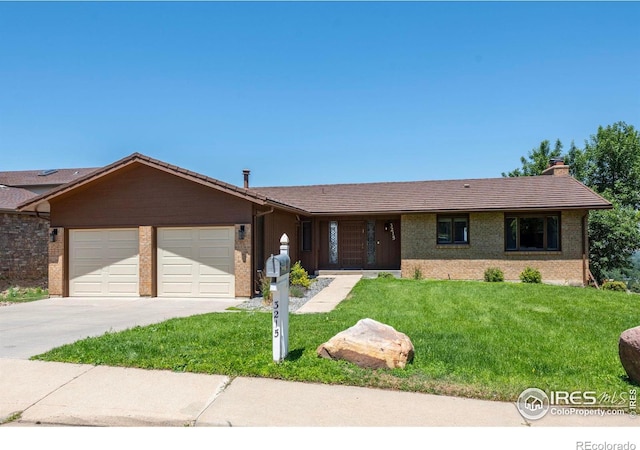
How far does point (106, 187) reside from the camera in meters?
13.4

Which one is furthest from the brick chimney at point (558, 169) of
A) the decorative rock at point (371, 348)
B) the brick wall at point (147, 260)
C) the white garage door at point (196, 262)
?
the brick wall at point (147, 260)

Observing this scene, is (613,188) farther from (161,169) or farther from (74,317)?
(74,317)

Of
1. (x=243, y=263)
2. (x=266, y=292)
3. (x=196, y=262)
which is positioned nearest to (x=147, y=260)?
(x=196, y=262)

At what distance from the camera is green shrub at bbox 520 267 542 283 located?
53.3 feet

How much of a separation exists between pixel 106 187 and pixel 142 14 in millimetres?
5901

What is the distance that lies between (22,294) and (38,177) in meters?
14.3

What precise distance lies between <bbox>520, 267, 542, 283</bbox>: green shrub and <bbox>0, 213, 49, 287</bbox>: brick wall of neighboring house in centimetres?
2008

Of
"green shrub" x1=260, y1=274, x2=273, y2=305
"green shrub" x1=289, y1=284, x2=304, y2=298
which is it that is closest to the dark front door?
"green shrub" x1=289, y1=284, x2=304, y2=298

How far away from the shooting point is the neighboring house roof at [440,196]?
16.7m

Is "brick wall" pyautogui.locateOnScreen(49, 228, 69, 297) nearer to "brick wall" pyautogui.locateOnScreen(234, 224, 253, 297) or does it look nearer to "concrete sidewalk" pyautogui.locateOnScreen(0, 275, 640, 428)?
"brick wall" pyautogui.locateOnScreen(234, 224, 253, 297)

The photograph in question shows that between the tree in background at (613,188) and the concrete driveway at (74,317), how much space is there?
22651 millimetres

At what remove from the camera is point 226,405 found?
405 centimetres
